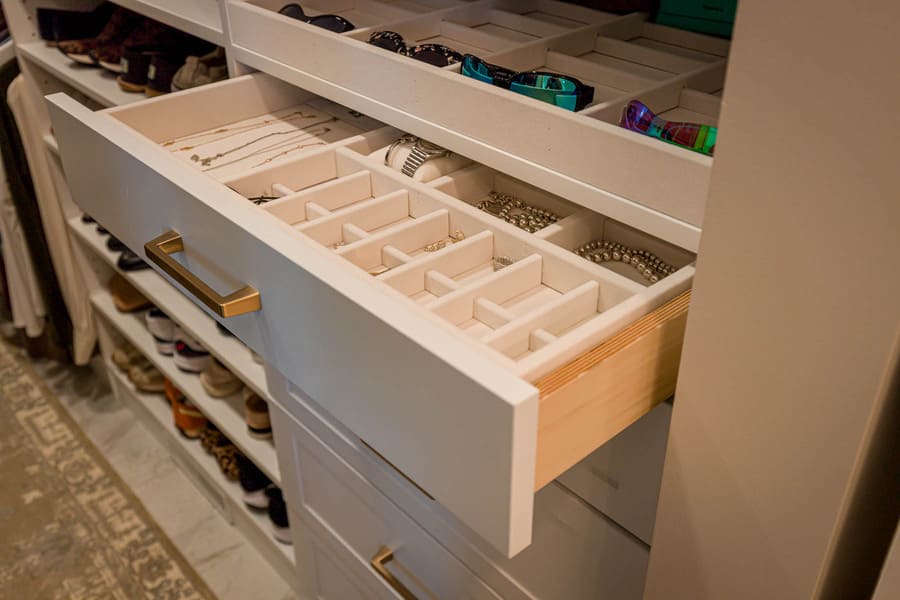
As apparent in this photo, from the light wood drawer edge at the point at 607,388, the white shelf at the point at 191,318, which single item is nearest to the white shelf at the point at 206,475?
the white shelf at the point at 191,318

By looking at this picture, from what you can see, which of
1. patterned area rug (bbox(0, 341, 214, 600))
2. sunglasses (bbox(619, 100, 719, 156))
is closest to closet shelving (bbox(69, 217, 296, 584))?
patterned area rug (bbox(0, 341, 214, 600))

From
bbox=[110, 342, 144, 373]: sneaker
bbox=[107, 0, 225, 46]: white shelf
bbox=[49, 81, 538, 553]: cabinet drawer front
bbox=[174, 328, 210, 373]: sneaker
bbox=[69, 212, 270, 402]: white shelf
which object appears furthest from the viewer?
bbox=[110, 342, 144, 373]: sneaker

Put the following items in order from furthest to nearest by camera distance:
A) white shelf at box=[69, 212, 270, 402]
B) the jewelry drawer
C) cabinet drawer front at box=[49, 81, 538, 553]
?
1. white shelf at box=[69, 212, 270, 402]
2. the jewelry drawer
3. cabinet drawer front at box=[49, 81, 538, 553]

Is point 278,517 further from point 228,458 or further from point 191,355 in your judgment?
point 191,355

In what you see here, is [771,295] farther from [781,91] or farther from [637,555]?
[637,555]

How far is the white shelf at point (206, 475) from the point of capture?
1563 millimetres

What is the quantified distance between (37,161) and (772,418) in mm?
1654

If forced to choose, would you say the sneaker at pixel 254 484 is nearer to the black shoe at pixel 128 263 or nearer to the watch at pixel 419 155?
the black shoe at pixel 128 263

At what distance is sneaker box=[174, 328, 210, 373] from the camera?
1.65 m

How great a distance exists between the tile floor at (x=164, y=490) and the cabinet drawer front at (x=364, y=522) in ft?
1.35

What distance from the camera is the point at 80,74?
158cm

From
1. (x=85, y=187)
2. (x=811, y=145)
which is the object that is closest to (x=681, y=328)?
(x=811, y=145)

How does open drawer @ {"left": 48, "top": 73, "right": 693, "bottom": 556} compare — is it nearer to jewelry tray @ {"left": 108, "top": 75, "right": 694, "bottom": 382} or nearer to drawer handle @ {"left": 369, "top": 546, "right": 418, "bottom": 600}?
jewelry tray @ {"left": 108, "top": 75, "right": 694, "bottom": 382}

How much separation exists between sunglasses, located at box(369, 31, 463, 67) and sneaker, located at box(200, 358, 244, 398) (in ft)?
2.63
